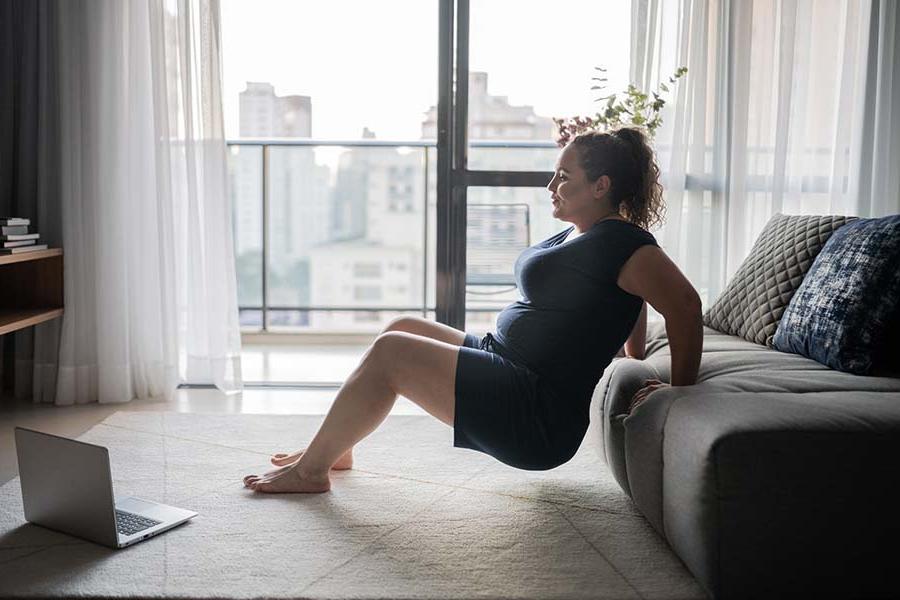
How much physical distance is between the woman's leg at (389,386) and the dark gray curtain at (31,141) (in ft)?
5.88

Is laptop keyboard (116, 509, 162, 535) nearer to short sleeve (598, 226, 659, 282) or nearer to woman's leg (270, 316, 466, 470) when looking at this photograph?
woman's leg (270, 316, 466, 470)

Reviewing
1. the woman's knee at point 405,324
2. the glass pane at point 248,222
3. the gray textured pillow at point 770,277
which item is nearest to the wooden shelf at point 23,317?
the woman's knee at point 405,324

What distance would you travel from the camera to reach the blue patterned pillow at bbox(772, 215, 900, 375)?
2295mm

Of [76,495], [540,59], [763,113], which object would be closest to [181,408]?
[76,495]

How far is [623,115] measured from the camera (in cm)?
380

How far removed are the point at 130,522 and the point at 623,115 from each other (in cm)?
248

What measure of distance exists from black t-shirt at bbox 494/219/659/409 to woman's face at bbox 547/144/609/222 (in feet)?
0.29

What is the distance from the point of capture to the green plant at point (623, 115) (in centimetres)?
302

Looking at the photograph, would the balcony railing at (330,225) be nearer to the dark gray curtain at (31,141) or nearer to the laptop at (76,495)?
the dark gray curtain at (31,141)

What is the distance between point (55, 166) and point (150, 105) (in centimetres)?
43

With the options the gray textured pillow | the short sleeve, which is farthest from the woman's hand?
the gray textured pillow

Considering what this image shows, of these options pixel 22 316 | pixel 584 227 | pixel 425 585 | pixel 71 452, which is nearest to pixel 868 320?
pixel 584 227

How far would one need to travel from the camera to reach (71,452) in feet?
6.96

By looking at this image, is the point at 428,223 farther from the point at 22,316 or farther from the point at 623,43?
the point at 22,316
